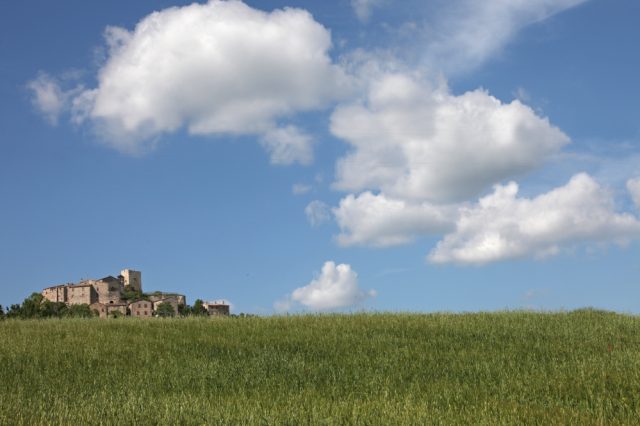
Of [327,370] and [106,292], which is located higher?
[106,292]

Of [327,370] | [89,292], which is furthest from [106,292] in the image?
[327,370]

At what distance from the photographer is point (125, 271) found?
19400 cm

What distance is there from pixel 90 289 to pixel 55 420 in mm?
175739

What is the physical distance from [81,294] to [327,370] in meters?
174

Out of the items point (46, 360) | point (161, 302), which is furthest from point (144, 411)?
point (161, 302)

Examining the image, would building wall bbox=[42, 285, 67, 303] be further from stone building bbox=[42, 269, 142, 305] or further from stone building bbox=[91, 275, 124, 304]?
stone building bbox=[91, 275, 124, 304]

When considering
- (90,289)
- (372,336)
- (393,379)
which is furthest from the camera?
(90,289)

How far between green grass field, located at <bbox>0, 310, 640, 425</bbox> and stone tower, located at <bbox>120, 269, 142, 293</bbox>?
17404cm

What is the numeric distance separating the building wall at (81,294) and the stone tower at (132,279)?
16370mm

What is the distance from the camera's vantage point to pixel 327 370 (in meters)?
15.7

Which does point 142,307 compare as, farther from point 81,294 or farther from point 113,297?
point 81,294

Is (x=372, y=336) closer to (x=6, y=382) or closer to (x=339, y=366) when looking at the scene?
(x=339, y=366)

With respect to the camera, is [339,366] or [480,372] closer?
[480,372]

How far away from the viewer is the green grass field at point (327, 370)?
10312mm
